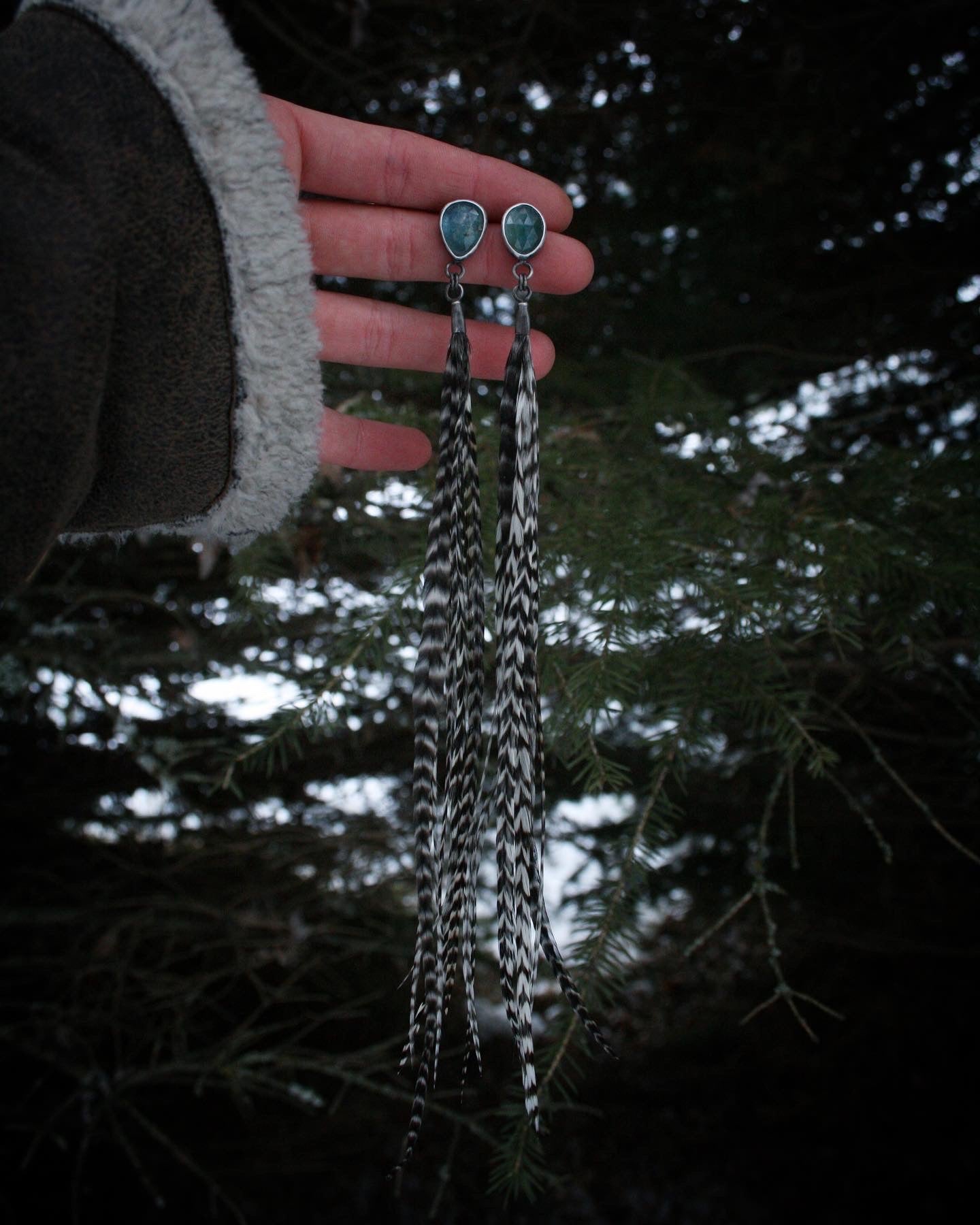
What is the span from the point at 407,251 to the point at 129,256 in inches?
9.9

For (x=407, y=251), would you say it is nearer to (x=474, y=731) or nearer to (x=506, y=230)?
(x=506, y=230)

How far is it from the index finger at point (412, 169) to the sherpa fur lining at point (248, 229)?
125 mm

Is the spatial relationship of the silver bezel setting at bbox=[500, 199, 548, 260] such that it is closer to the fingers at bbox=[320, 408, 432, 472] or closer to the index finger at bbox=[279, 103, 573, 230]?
the index finger at bbox=[279, 103, 573, 230]

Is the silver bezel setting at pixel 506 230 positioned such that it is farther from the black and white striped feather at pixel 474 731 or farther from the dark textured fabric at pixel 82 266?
the dark textured fabric at pixel 82 266

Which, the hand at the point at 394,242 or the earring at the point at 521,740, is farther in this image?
the hand at the point at 394,242

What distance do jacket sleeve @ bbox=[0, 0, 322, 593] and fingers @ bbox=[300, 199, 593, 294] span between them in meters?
0.14

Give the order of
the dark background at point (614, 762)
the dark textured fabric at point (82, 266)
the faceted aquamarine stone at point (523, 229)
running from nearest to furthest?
the dark textured fabric at point (82, 266)
the faceted aquamarine stone at point (523, 229)
the dark background at point (614, 762)

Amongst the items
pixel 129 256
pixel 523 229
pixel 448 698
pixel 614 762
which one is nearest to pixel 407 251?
pixel 523 229

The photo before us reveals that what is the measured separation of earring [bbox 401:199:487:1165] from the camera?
0.53m

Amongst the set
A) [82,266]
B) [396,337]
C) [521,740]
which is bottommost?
[521,740]

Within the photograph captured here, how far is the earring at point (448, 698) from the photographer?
528mm

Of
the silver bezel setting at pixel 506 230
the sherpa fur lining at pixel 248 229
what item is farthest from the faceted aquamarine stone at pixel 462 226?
the sherpa fur lining at pixel 248 229

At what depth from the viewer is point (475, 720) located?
21.8 inches

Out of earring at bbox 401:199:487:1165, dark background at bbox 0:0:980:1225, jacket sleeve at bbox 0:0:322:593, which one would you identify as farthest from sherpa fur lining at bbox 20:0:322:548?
dark background at bbox 0:0:980:1225
